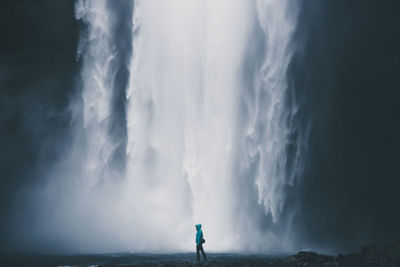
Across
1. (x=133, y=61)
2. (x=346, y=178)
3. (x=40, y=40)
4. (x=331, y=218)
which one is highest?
(x=40, y=40)

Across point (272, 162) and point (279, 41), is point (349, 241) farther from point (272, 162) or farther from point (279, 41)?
point (279, 41)

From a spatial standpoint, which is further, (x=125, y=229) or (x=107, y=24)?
(x=107, y=24)

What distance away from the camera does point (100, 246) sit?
2300 cm

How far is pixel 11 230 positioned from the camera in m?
28.7

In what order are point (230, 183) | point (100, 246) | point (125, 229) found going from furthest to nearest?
point (230, 183) < point (125, 229) < point (100, 246)

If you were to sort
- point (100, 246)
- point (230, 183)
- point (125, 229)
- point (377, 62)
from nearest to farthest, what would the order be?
point (100, 246), point (125, 229), point (377, 62), point (230, 183)

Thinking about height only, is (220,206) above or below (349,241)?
above

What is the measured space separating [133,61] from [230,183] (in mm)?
12282

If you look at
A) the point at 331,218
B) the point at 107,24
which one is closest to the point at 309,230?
the point at 331,218

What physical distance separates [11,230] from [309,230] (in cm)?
2279

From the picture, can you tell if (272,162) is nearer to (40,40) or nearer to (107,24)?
(107,24)

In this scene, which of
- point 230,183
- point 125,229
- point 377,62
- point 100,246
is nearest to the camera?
point 100,246

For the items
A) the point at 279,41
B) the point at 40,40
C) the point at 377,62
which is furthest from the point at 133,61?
the point at 377,62

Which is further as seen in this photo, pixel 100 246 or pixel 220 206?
pixel 220 206
